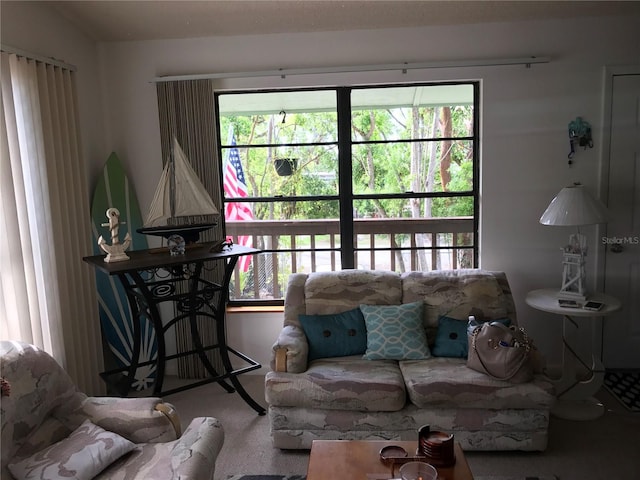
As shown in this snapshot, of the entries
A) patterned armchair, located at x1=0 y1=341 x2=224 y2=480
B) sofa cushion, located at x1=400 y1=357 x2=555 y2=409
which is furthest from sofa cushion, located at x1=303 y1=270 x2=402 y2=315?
patterned armchair, located at x1=0 y1=341 x2=224 y2=480

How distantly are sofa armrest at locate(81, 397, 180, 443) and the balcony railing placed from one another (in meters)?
1.76

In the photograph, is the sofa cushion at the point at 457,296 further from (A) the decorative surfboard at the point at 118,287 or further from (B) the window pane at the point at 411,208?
(A) the decorative surfboard at the point at 118,287

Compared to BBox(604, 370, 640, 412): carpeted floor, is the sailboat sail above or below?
above

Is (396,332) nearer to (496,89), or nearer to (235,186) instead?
(235,186)

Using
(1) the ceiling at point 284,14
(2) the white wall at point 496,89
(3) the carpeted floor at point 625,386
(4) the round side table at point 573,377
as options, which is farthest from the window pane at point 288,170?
(3) the carpeted floor at point 625,386

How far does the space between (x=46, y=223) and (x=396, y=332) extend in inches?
80.6

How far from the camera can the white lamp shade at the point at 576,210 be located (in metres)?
3.18

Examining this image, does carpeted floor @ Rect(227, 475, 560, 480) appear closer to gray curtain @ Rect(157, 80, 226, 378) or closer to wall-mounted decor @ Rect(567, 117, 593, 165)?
gray curtain @ Rect(157, 80, 226, 378)

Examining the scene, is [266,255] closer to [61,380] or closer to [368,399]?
[368,399]

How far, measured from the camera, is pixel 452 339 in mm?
3137

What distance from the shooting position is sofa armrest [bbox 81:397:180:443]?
2.30 meters

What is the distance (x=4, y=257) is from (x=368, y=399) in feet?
6.35

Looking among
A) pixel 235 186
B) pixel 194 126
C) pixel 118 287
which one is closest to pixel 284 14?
pixel 194 126

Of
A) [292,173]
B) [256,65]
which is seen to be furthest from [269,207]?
[256,65]
